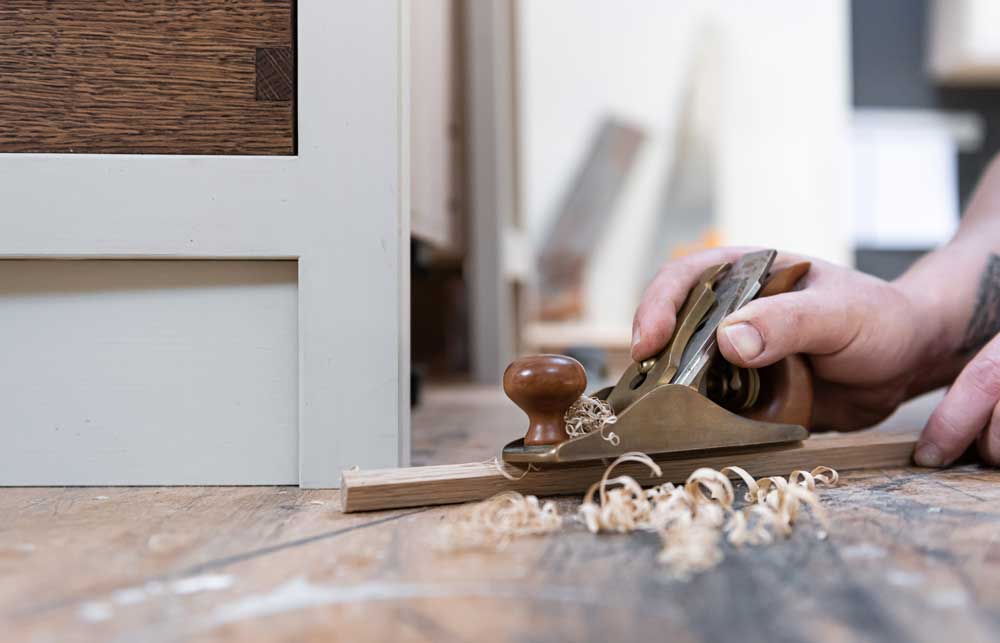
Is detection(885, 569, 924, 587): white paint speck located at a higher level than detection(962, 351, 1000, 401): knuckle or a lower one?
lower

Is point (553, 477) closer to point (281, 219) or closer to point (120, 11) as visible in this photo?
point (281, 219)

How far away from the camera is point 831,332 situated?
0.76 metres

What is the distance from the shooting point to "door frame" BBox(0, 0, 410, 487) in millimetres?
699

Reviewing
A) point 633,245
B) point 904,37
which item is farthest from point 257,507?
point 904,37

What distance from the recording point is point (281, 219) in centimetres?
71

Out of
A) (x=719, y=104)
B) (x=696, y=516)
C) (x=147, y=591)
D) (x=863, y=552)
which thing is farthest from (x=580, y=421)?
(x=719, y=104)

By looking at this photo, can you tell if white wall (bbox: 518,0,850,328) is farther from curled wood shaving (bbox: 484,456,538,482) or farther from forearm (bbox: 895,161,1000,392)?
curled wood shaving (bbox: 484,456,538,482)

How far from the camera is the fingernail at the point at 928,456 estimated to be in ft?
2.56

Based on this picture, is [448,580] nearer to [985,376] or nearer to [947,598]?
[947,598]

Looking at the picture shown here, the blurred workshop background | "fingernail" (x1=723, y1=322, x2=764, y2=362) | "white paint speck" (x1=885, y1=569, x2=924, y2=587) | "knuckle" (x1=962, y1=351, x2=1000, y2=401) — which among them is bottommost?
"white paint speck" (x1=885, y1=569, x2=924, y2=587)

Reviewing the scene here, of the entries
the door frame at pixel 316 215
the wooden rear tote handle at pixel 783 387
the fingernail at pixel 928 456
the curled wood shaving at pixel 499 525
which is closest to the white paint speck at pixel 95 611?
the curled wood shaving at pixel 499 525

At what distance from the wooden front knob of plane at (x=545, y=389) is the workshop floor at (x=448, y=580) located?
0.22 ft

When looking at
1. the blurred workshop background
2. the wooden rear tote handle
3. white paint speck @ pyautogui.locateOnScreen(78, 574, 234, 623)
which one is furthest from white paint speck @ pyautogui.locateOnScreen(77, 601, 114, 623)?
the blurred workshop background

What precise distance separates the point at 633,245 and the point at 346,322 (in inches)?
114
